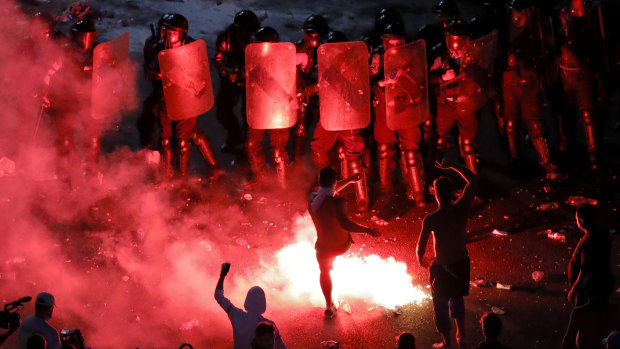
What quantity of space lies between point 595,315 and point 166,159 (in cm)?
579

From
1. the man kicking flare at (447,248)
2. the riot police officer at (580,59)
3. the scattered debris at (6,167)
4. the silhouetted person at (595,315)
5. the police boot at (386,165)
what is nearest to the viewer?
the silhouetted person at (595,315)

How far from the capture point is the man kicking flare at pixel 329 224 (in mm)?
5398

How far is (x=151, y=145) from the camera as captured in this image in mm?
9211

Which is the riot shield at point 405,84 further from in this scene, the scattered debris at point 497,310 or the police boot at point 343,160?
the scattered debris at point 497,310

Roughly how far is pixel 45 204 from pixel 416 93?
4.81 meters

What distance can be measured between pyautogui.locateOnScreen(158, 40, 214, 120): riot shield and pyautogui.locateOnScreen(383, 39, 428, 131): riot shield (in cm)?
222

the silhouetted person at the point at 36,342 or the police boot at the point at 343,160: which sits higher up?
the silhouetted person at the point at 36,342

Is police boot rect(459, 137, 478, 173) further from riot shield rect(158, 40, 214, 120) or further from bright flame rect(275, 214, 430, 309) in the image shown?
riot shield rect(158, 40, 214, 120)

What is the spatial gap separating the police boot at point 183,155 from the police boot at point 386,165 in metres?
2.46

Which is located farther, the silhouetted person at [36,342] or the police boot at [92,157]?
the police boot at [92,157]

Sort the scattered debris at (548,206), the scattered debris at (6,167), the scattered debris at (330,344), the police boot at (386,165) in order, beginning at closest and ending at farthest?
the scattered debris at (330,344)
the scattered debris at (548,206)
the police boot at (386,165)
the scattered debris at (6,167)

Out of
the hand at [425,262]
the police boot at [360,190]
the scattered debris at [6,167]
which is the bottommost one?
the scattered debris at [6,167]

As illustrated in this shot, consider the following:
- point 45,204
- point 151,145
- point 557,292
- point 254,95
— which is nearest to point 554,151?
point 557,292

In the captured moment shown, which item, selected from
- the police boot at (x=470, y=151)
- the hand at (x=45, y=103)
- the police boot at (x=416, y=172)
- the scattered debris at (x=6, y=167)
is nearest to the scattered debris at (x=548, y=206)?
the police boot at (x=470, y=151)
